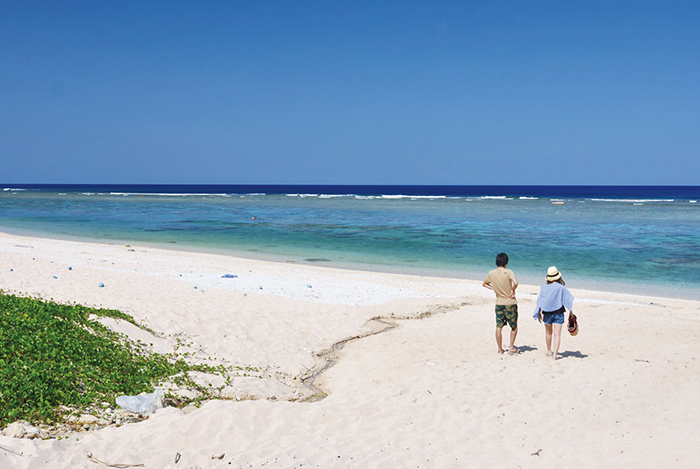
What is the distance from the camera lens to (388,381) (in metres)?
7.85

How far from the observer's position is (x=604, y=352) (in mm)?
9211

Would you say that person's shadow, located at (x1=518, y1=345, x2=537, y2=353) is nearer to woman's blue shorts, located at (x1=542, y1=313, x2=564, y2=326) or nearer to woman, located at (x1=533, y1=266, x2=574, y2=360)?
woman, located at (x1=533, y1=266, x2=574, y2=360)

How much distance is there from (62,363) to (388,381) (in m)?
4.55

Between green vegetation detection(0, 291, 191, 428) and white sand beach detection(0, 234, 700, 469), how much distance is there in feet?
2.09

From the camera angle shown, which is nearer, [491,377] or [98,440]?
[98,440]

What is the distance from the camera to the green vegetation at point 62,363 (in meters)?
5.37

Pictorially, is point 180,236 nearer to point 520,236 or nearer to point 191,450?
point 520,236

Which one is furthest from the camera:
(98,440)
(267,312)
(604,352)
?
(267,312)

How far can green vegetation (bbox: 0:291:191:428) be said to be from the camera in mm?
5371

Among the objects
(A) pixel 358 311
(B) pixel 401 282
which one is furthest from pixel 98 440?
(B) pixel 401 282

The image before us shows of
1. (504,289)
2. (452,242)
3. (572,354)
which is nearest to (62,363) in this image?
(504,289)

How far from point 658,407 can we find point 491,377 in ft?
7.26

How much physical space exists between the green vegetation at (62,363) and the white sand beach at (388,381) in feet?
2.09

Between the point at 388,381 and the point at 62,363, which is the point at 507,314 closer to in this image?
the point at 388,381
